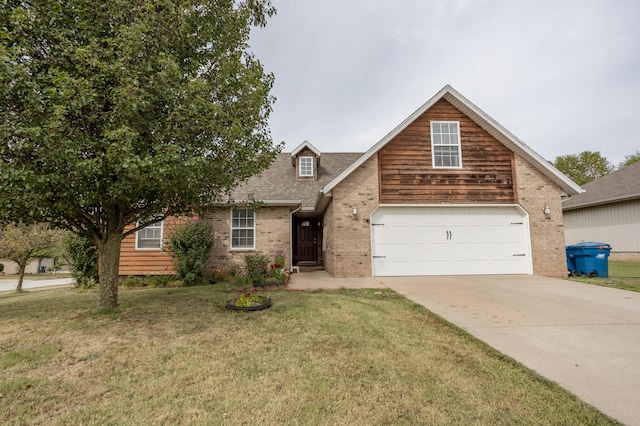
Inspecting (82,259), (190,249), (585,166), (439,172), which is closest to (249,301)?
(190,249)

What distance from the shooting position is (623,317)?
494 cm

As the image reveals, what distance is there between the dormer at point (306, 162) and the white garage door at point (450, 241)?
5.41 m

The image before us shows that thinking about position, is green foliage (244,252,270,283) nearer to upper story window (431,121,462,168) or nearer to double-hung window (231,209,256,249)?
double-hung window (231,209,256,249)

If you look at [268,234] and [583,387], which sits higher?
[268,234]

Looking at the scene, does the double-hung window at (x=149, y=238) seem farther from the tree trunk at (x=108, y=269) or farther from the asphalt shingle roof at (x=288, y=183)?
the tree trunk at (x=108, y=269)

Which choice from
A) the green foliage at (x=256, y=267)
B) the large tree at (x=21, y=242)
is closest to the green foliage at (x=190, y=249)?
the green foliage at (x=256, y=267)

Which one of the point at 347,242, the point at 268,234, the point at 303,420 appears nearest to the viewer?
the point at 303,420

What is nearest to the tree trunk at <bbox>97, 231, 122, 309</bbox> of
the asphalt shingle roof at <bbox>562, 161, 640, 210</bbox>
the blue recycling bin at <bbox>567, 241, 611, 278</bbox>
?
the blue recycling bin at <bbox>567, 241, 611, 278</bbox>

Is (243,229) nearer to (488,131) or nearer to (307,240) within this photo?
(307,240)

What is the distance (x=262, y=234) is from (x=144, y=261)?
4313 millimetres

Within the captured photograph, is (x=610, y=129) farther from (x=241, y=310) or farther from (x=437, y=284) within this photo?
(x=241, y=310)

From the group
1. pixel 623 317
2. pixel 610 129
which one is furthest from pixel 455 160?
pixel 610 129

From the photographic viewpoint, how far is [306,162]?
49.3 ft

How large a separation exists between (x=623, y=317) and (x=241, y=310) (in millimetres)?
6591
